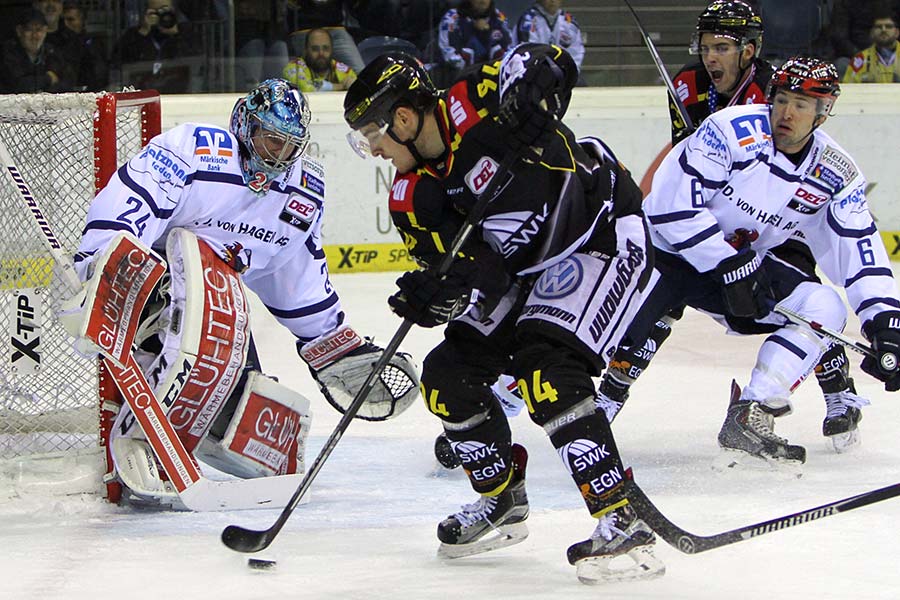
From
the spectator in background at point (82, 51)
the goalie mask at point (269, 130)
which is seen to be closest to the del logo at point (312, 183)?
the goalie mask at point (269, 130)

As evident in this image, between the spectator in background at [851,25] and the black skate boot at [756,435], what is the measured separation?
394 centimetres

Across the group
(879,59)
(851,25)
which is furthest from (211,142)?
(851,25)

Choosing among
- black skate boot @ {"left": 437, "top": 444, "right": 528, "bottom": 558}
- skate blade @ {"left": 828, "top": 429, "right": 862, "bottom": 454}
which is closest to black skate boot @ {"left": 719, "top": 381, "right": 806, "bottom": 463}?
skate blade @ {"left": 828, "top": 429, "right": 862, "bottom": 454}

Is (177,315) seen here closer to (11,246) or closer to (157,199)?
(157,199)

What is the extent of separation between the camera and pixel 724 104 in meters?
4.40

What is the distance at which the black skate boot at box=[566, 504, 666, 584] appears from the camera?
244 cm

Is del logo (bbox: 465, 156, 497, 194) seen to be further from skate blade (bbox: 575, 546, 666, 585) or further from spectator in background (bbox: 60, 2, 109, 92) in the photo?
spectator in background (bbox: 60, 2, 109, 92)

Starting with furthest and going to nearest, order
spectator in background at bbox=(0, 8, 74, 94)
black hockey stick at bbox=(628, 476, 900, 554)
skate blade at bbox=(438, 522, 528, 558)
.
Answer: spectator in background at bbox=(0, 8, 74, 94)
skate blade at bbox=(438, 522, 528, 558)
black hockey stick at bbox=(628, 476, 900, 554)

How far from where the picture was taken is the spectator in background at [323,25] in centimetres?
664

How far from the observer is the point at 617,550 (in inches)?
95.8

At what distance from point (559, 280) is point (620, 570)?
543 mm

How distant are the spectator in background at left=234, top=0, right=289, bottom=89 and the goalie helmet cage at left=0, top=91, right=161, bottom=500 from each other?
10.7 feet

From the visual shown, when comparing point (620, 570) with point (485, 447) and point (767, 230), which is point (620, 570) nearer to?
point (485, 447)

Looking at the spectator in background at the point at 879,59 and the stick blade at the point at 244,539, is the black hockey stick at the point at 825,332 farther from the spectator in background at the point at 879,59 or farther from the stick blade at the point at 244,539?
the spectator in background at the point at 879,59
